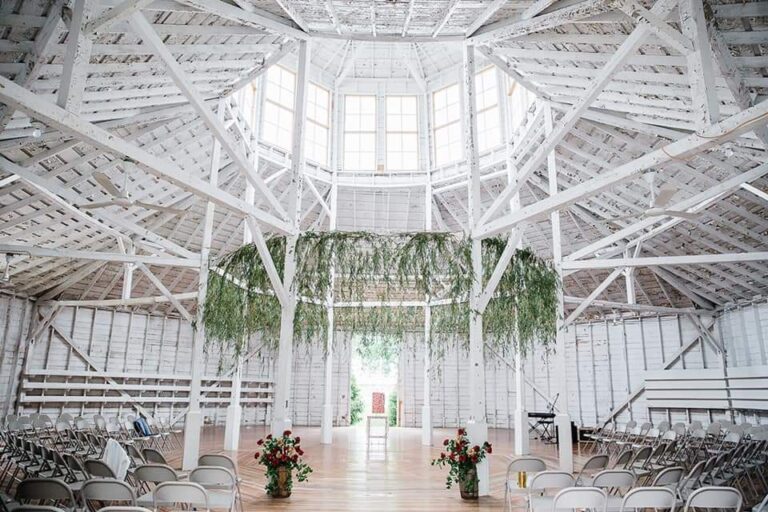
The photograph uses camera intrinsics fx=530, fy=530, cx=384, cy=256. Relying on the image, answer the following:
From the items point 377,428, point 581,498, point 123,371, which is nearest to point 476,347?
point 581,498

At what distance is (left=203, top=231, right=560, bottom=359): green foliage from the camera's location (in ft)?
22.5

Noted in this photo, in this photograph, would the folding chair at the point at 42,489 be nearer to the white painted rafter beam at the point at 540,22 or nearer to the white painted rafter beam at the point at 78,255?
the white painted rafter beam at the point at 78,255

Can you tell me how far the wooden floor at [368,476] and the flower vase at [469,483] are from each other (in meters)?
0.10

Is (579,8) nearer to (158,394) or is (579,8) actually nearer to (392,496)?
(392,496)

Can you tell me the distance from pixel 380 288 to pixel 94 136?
4.08 meters

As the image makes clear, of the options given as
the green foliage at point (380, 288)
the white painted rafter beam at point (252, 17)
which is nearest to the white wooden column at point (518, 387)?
the green foliage at point (380, 288)

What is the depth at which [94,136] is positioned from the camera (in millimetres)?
4043

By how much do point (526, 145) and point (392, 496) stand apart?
8.34m

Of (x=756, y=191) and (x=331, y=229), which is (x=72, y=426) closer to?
(x=331, y=229)

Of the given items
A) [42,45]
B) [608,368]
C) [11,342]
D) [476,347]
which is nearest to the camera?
[42,45]

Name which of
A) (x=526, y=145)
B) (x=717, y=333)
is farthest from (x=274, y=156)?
(x=717, y=333)

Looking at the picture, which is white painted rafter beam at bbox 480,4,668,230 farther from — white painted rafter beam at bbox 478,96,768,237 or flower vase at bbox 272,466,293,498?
flower vase at bbox 272,466,293,498

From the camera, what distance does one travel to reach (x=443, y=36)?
7.62m

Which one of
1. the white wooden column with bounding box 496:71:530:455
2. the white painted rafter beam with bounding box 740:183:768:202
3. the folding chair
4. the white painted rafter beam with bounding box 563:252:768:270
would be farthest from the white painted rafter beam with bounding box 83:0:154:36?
the white painted rafter beam with bounding box 740:183:768:202
